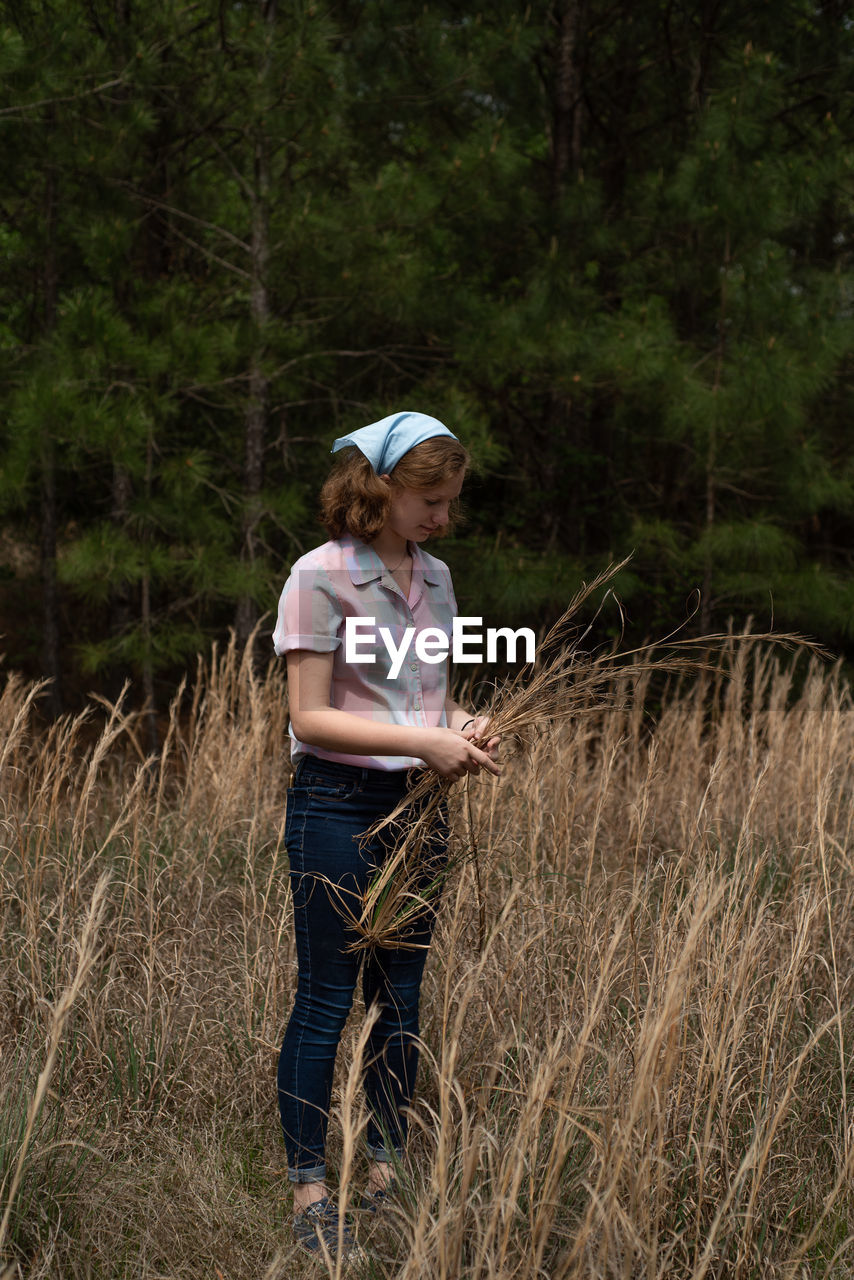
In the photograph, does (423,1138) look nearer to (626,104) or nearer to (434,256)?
(434,256)

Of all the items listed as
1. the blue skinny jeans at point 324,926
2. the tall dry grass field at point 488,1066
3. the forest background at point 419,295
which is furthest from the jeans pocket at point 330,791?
the forest background at point 419,295

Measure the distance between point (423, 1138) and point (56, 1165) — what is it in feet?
2.22

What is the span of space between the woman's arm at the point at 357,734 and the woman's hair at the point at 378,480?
10.0 inches

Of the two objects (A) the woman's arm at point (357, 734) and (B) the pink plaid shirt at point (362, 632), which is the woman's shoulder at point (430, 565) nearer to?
(B) the pink plaid shirt at point (362, 632)

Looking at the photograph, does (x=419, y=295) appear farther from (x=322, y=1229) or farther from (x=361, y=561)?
(x=322, y=1229)

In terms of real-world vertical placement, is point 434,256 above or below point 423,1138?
above

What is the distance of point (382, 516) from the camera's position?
1.92 meters

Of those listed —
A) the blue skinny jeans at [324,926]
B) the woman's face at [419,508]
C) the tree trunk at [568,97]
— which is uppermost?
the tree trunk at [568,97]

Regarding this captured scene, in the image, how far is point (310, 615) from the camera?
1.84 meters

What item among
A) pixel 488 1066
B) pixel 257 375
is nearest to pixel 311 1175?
pixel 488 1066

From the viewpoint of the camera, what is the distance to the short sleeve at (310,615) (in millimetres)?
1828

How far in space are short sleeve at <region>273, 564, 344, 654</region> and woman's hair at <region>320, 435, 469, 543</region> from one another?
0.41 ft

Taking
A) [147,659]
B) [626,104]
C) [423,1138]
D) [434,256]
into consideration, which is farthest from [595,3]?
[423,1138]

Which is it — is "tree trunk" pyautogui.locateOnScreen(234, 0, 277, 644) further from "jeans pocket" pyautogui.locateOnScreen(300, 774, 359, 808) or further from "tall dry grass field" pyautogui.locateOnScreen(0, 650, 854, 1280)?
"jeans pocket" pyautogui.locateOnScreen(300, 774, 359, 808)
